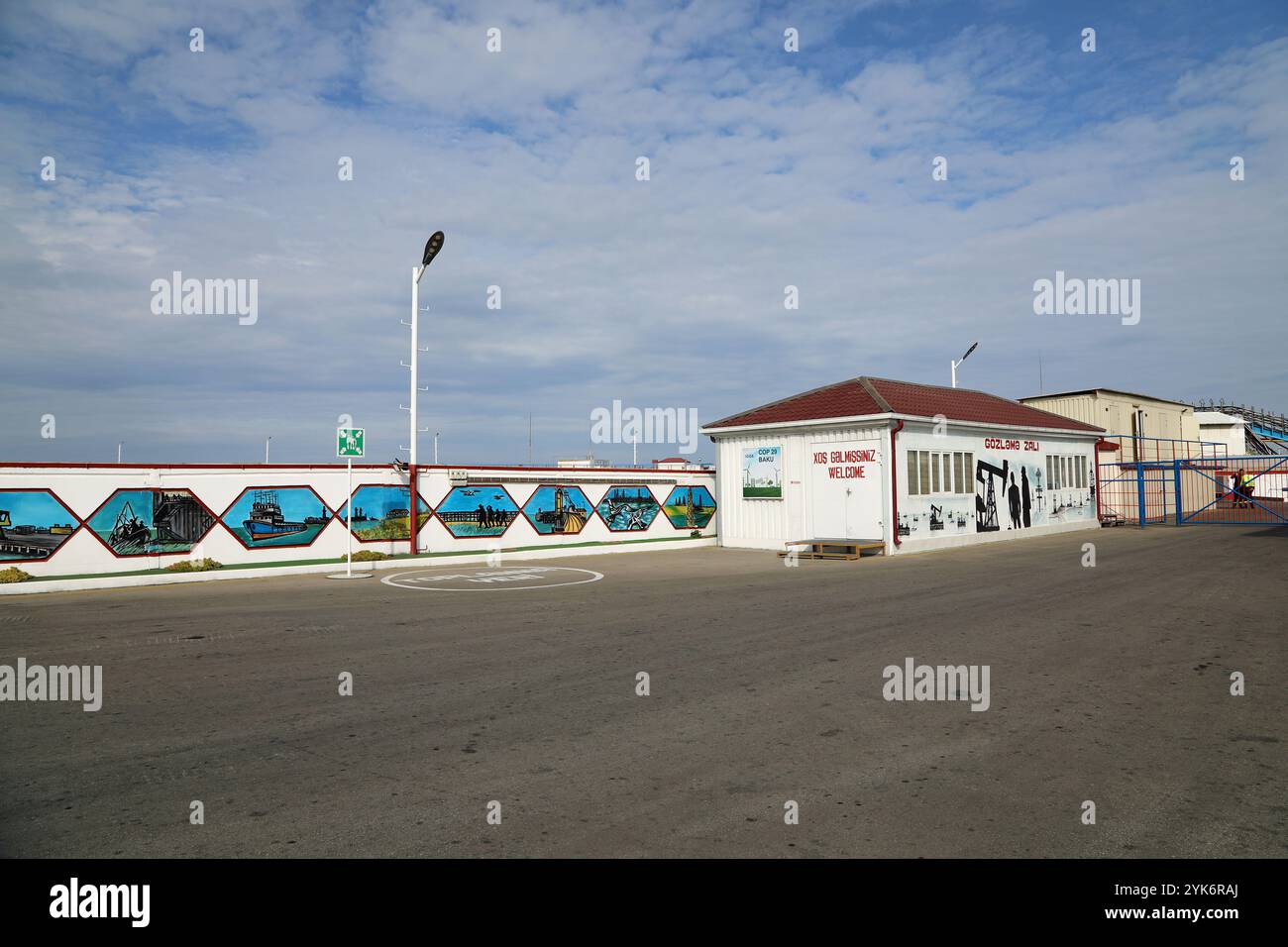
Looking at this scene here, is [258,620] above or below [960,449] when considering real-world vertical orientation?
below

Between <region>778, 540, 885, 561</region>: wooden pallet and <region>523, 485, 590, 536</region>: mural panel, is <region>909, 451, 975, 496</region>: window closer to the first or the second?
<region>778, 540, 885, 561</region>: wooden pallet

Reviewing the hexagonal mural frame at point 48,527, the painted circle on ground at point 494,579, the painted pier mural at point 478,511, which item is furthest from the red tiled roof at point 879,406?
the hexagonal mural frame at point 48,527

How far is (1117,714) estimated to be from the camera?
21.2ft

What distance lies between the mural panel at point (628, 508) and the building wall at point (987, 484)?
27.7 ft

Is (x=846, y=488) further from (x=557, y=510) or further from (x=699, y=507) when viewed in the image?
(x=557, y=510)

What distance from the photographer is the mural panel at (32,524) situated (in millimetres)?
16625

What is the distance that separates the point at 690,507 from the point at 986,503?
10166 mm

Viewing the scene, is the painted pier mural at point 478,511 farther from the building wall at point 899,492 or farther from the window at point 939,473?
the window at point 939,473

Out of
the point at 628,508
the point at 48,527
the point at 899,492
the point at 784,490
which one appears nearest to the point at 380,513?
the point at 48,527
